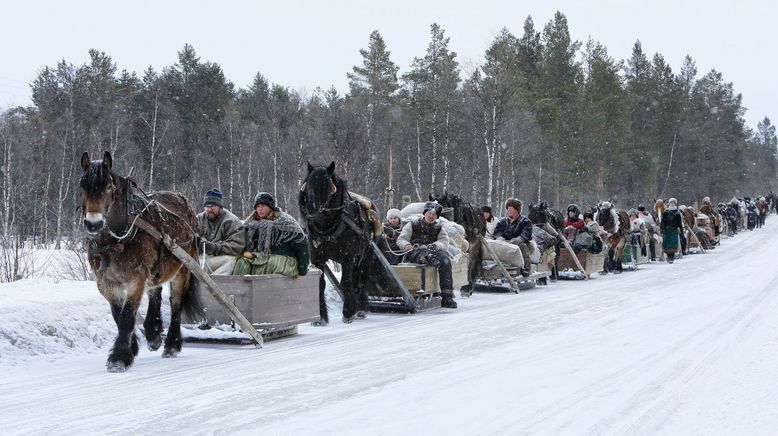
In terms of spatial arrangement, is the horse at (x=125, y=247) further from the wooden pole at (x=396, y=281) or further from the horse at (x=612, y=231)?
the horse at (x=612, y=231)

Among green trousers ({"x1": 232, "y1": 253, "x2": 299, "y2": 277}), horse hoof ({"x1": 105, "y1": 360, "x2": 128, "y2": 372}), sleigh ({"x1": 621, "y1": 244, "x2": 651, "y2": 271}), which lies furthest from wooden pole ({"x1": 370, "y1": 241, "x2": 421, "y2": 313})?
sleigh ({"x1": 621, "y1": 244, "x2": 651, "y2": 271})

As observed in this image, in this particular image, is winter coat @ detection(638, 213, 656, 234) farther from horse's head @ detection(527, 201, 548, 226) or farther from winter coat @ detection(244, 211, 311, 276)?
winter coat @ detection(244, 211, 311, 276)

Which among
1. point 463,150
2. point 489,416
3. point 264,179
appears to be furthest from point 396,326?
point 264,179

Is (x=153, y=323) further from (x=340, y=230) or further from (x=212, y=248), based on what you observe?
(x=340, y=230)

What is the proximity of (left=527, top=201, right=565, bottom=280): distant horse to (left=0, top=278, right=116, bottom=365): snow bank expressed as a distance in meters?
11.1

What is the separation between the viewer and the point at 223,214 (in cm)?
956

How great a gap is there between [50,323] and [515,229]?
1040 cm

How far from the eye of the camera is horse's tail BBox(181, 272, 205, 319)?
895cm

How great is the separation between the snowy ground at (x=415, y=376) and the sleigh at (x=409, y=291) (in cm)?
78

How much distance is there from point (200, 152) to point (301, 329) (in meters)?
34.7

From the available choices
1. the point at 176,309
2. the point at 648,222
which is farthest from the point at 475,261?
the point at 648,222

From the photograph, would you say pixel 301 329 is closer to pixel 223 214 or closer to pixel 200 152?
pixel 223 214

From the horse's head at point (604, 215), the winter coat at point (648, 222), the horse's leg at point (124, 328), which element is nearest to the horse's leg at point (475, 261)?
the horse's head at point (604, 215)

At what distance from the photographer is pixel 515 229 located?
55.5 feet
